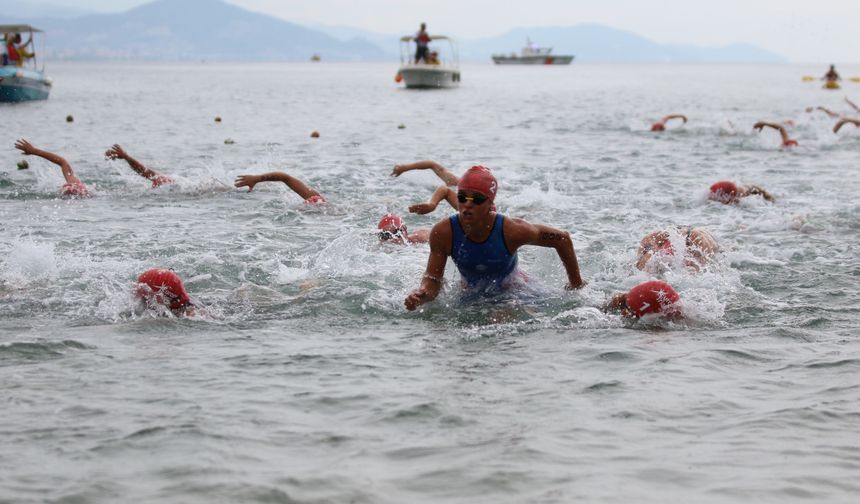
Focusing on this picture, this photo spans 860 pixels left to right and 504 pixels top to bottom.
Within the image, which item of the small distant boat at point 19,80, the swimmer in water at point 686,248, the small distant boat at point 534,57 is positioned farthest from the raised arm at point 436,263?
the small distant boat at point 534,57

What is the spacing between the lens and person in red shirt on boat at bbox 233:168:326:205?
37.0 feet

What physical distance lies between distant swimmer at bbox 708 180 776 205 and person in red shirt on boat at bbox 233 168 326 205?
253 inches

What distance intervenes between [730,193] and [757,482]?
10907 millimetres

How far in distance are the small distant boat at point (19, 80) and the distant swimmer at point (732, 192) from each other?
30259 mm

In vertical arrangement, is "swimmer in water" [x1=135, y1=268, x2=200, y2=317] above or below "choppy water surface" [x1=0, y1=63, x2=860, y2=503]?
above

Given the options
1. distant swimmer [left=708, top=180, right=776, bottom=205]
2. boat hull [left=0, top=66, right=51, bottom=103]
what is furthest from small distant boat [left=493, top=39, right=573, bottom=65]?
distant swimmer [left=708, top=180, right=776, bottom=205]

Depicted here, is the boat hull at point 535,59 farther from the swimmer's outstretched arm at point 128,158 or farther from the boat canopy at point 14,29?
the swimmer's outstretched arm at point 128,158

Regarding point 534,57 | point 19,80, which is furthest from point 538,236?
point 534,57

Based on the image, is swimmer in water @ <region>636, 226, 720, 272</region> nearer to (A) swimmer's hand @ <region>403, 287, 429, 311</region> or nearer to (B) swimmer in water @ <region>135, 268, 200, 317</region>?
(A) swimmer's hand @ <region>403, 287, 429, 311</region>

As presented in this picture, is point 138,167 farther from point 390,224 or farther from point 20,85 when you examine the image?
point 20,85

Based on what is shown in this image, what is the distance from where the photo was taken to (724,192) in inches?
606

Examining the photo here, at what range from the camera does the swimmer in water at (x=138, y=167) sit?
14.0 meters

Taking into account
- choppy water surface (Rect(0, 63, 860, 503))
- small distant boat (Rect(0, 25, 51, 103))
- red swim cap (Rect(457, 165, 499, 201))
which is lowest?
choppy water surface (Rect(0, 63, 860, 503))

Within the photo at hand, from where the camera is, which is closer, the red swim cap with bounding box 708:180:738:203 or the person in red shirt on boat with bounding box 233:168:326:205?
the person in red shirt on boat with bounding box 233:168:326:205
